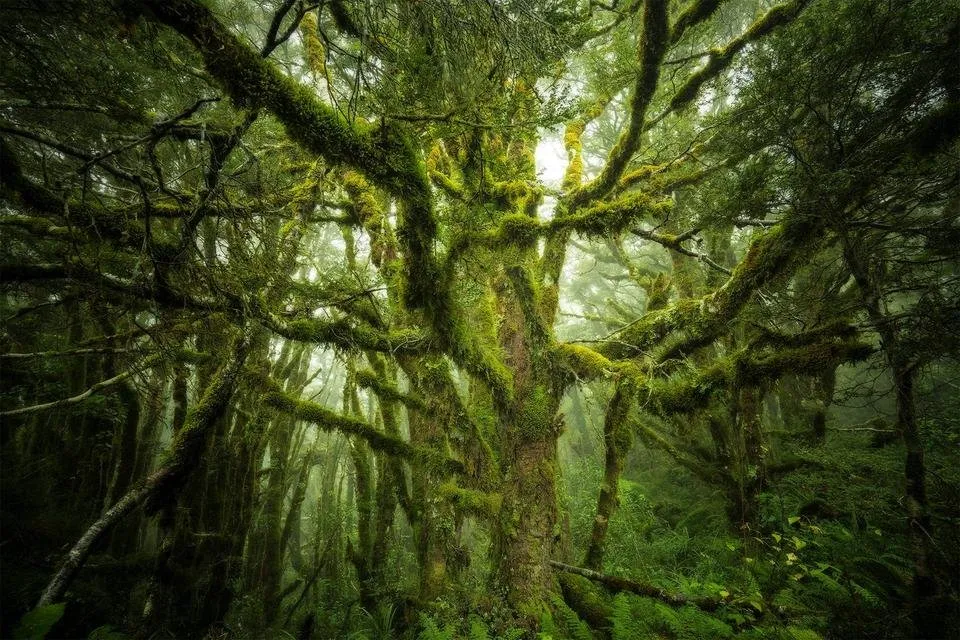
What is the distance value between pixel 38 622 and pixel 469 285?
14.1ft

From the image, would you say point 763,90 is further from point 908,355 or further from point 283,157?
point 283,157

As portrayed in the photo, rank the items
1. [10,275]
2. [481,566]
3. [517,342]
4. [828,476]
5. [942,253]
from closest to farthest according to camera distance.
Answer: [10,275] → [942,253] → [517,342] → [828,476] → [481,566]

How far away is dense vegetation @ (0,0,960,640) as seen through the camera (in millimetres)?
2824

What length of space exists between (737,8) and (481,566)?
15.5 meters

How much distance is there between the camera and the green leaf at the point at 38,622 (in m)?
2.13

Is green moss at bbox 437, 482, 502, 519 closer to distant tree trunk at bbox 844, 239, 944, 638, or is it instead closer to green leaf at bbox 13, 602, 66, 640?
green leaf at bbox 13, 602, 66, 640

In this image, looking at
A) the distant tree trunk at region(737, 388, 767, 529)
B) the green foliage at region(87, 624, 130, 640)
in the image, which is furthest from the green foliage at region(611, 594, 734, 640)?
the green foliage at region(87, 624, 130, 640)

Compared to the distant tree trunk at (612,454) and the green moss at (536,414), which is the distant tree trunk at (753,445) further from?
the green moss at (536,414)

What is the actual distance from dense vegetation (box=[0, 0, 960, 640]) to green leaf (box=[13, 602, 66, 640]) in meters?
0.02

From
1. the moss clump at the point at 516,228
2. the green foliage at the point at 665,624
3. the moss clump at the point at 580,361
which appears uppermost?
the moss clump at the point at 516,228

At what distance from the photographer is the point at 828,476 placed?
6.74 metres

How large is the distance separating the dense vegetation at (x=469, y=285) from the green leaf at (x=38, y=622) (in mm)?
16

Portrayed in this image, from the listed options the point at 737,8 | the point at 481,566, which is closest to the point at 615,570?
the point at 481,566

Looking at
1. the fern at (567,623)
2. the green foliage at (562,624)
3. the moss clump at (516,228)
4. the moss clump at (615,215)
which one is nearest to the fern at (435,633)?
the green foliage at (562,624)
